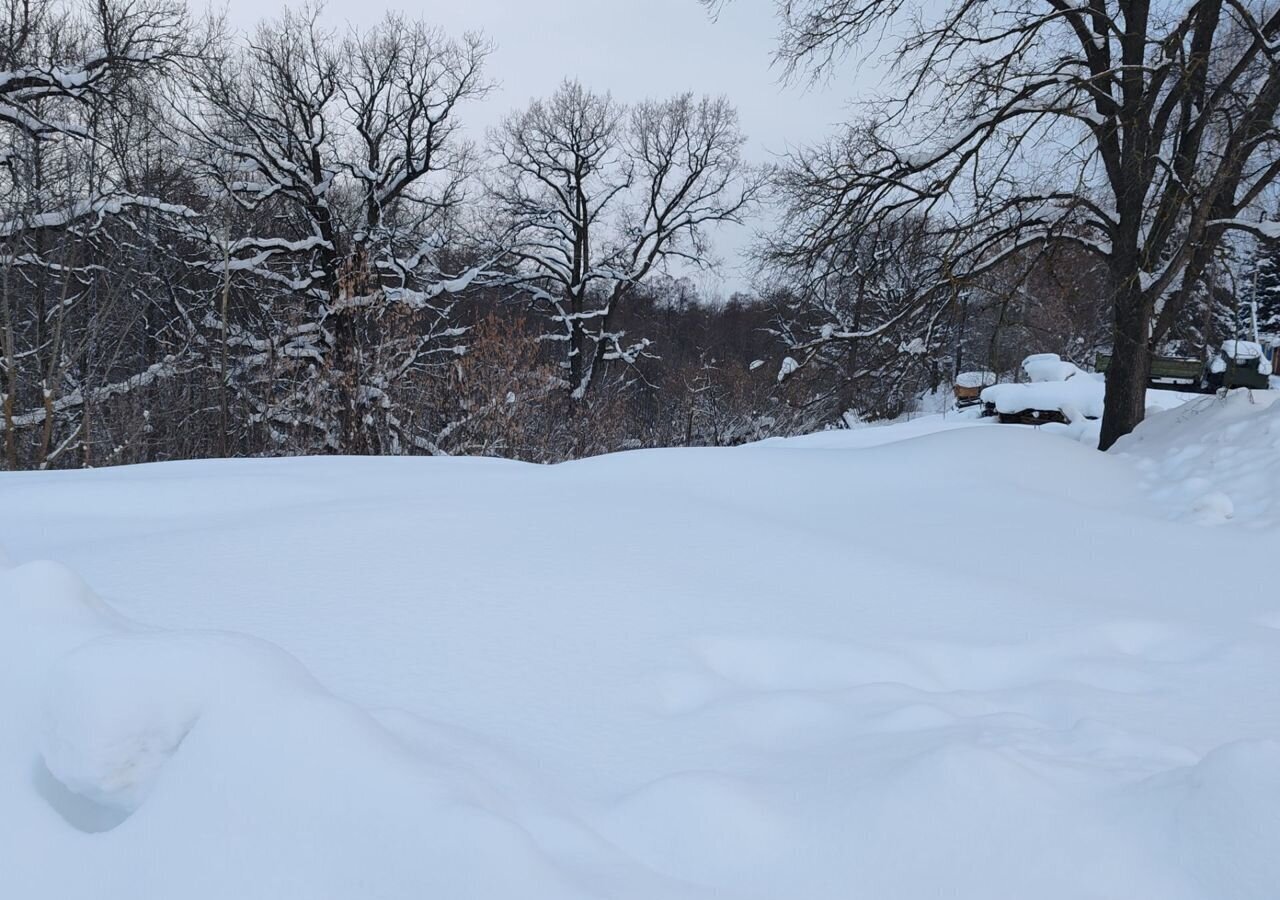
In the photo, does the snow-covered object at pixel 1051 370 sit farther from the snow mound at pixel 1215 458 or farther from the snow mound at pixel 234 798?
the snow mound at pixel 234 798

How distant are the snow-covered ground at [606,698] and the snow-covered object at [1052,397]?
37.8ft

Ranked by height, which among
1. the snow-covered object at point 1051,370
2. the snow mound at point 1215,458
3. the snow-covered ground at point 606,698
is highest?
the snow-covered object at point 1051,370

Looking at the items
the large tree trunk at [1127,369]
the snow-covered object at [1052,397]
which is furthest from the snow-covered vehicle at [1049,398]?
the large tree trunk at [1127,369]

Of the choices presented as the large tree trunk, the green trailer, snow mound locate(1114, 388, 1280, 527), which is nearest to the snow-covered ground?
snow mound locate(1114, 388, 1280, 527)

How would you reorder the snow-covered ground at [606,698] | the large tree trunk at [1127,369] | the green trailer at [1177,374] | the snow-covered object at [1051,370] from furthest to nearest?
the green trailer at [1177,374]
the snow-covered object at [1051,370]
the large tree trunk at [1127,369]
the snow-covered ground at [606,698]

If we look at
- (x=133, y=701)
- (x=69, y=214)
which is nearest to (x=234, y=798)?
(x=133, y=701)

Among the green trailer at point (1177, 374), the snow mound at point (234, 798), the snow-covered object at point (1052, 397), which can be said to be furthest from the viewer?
the green trailer at point (1177, 374)

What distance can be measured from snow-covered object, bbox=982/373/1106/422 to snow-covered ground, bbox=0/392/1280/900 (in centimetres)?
1152

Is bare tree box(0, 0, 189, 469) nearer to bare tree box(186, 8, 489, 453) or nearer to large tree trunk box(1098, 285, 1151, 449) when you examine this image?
bare tree box(186, 8, 489, 453)

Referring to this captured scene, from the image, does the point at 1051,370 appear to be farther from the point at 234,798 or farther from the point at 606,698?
the point at 234,798

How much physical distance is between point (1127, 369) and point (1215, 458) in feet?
7.47

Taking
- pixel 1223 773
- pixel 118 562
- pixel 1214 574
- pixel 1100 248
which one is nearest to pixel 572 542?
pixel 118 562

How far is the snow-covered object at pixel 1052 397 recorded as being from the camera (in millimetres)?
15523

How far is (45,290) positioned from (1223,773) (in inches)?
595
